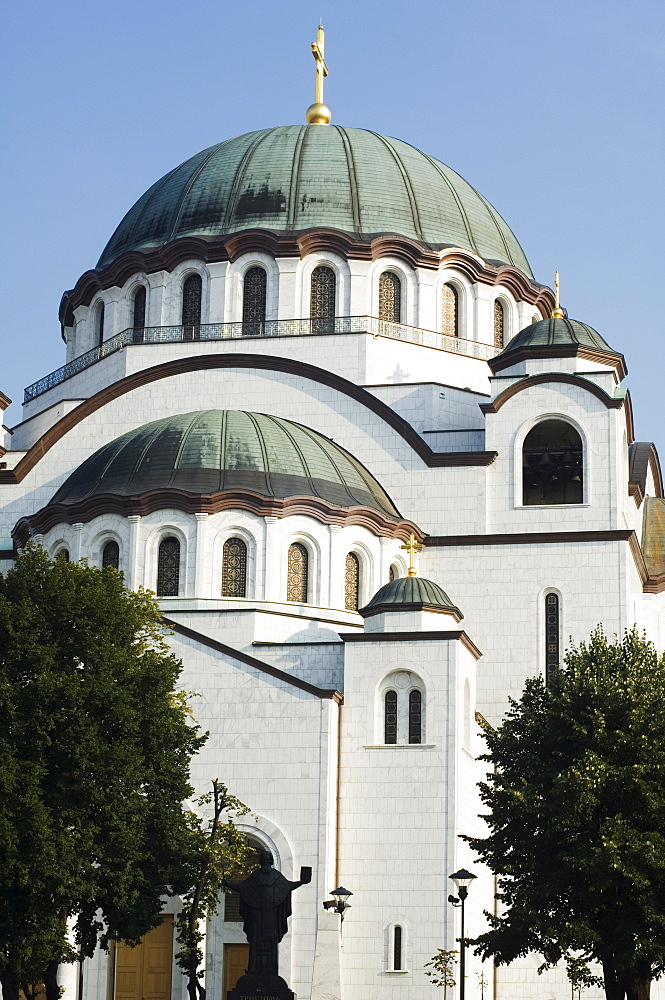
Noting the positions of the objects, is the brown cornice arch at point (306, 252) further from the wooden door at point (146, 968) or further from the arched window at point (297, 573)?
the wooden door at point (146, 968)

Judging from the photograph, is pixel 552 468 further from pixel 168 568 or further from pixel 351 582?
pixel 168 568

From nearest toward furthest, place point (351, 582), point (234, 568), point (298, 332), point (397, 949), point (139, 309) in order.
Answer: point (397, 949) → point (234, 568) → point (351, 582) → point (298, 332) → point (139, 309)

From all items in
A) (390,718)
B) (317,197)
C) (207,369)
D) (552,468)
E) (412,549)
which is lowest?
(390,718)

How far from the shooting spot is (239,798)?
3366cm

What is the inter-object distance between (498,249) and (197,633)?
708 inches

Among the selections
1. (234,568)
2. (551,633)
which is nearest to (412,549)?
(234,568)

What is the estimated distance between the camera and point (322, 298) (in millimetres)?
44531

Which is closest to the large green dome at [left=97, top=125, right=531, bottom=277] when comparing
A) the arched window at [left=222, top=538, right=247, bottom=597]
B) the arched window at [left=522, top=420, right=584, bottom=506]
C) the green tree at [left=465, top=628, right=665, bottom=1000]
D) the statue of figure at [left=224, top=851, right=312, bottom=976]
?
the arched window at [left=522, top=420, right=584, bottom=506]

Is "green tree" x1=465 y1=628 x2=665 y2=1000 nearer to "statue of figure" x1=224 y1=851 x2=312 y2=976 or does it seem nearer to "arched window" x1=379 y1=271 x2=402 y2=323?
"statue of figure" x1=224 y1=851 x2=312 y2=976

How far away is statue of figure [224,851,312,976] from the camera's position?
27.9m

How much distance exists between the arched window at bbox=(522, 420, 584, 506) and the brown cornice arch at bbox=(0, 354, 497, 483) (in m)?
2.42

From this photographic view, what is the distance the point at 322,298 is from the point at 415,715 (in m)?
14.4

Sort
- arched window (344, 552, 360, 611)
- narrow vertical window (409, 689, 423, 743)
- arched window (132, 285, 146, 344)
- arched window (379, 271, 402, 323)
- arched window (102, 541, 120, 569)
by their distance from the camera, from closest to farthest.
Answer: narrow vertical window (409, 689, 423, 743), arched window (102, 541, 120, 569), arched window (344, 552, 360, 611), arched window (379, 271, 402, 323), arched window (132, 285, 146, 344)

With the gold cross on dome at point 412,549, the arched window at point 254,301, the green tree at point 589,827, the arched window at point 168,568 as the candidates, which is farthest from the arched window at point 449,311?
the green tree at point 589,827
